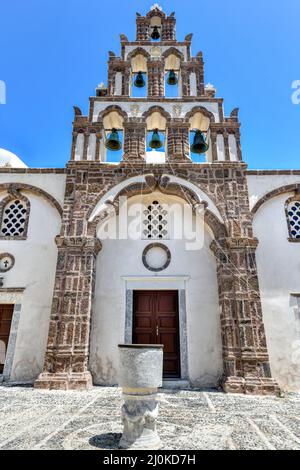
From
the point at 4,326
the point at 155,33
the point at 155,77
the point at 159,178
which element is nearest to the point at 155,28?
the point at 155,33

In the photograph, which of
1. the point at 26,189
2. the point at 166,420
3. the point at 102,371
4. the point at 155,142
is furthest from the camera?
the point at 155,142

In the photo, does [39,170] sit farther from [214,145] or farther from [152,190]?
[214,145]

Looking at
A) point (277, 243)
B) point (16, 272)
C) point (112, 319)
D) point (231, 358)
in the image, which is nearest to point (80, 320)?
point (112, 319)

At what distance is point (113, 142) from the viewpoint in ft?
26.7

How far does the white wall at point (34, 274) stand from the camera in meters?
6.59

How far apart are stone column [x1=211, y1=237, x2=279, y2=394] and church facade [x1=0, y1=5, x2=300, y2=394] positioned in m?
0.02

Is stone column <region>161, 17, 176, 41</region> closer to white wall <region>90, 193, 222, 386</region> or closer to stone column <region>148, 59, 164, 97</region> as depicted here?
stone column <region>148, 59, 164, 97</region>

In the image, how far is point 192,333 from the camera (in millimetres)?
6711

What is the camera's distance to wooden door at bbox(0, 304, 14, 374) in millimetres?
6695

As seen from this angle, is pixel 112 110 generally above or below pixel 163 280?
above

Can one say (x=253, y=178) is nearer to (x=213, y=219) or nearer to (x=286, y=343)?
(x=213, y=219)

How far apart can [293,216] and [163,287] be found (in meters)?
3.96

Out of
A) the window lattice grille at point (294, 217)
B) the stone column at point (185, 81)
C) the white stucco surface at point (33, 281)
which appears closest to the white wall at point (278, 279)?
the window lattice grille at point (294, 217)
